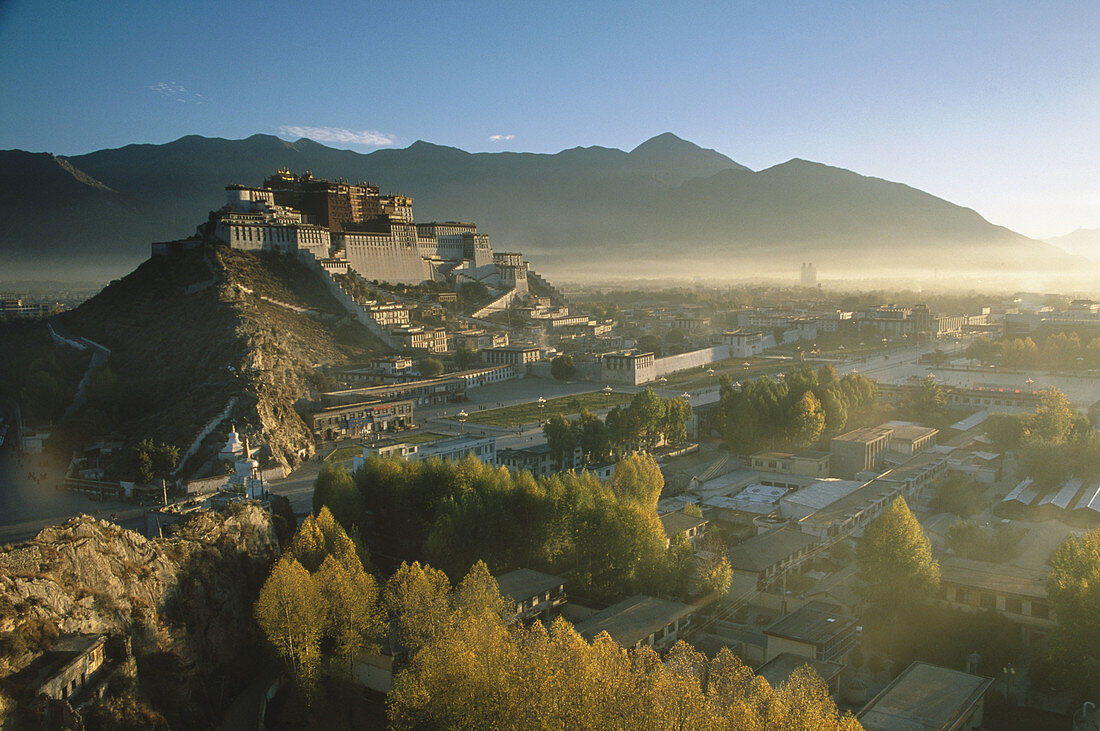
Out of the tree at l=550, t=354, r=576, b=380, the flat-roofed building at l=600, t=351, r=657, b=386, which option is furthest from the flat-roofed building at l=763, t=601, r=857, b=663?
the tree at l=550, t=354, r=576, b=380

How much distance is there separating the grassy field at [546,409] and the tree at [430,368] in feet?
13.2

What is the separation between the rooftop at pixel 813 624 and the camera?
10.1m

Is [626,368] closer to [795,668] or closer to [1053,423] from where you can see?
[1053,423]

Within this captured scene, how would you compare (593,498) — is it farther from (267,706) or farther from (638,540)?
(267,706)

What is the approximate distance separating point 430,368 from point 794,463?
50.2 feet

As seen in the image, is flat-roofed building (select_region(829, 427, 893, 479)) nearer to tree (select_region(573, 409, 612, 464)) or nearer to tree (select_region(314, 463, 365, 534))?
tree (select_region(573, 409, 612, 464))

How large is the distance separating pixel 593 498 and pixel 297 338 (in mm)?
19547

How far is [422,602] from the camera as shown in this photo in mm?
9281

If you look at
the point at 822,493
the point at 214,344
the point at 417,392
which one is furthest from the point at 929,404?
the point at 214,344

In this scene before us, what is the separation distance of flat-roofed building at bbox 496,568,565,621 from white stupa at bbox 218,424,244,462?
25.3 ft

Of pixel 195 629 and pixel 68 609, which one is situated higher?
pixel 68 609

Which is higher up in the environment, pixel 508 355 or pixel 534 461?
pixel 508 355

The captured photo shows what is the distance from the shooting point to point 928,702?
8711 mm

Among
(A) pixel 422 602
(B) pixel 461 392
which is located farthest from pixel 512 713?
(B) pixel 461 392
